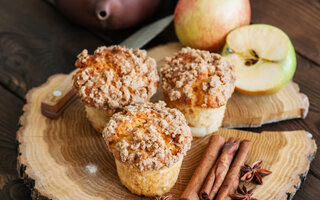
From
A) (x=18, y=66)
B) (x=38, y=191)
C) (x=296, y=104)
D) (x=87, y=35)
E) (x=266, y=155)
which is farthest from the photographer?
(x=87, y=35)

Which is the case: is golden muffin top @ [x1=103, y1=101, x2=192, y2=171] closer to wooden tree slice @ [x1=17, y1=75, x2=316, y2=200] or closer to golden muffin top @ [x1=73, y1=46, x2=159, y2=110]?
golden muffin top @ [x1=73, y1=46, x2=159, y2=110]

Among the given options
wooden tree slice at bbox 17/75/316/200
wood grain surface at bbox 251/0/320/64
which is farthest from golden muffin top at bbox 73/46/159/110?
wood grain surface at bbox 251/0/320/64

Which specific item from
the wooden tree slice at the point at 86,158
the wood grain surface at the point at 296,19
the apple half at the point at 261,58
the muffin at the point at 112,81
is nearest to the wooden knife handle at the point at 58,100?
the wooden tree slice at the point at 86,158

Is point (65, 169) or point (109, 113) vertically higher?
point (109, 113)

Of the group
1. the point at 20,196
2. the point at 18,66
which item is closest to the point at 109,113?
the point at 20,196

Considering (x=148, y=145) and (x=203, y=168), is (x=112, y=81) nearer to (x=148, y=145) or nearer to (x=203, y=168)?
(x=148, y=145)

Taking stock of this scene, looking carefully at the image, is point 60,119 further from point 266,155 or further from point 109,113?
point 266,155

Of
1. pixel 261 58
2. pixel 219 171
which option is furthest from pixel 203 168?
pixel 261 58
